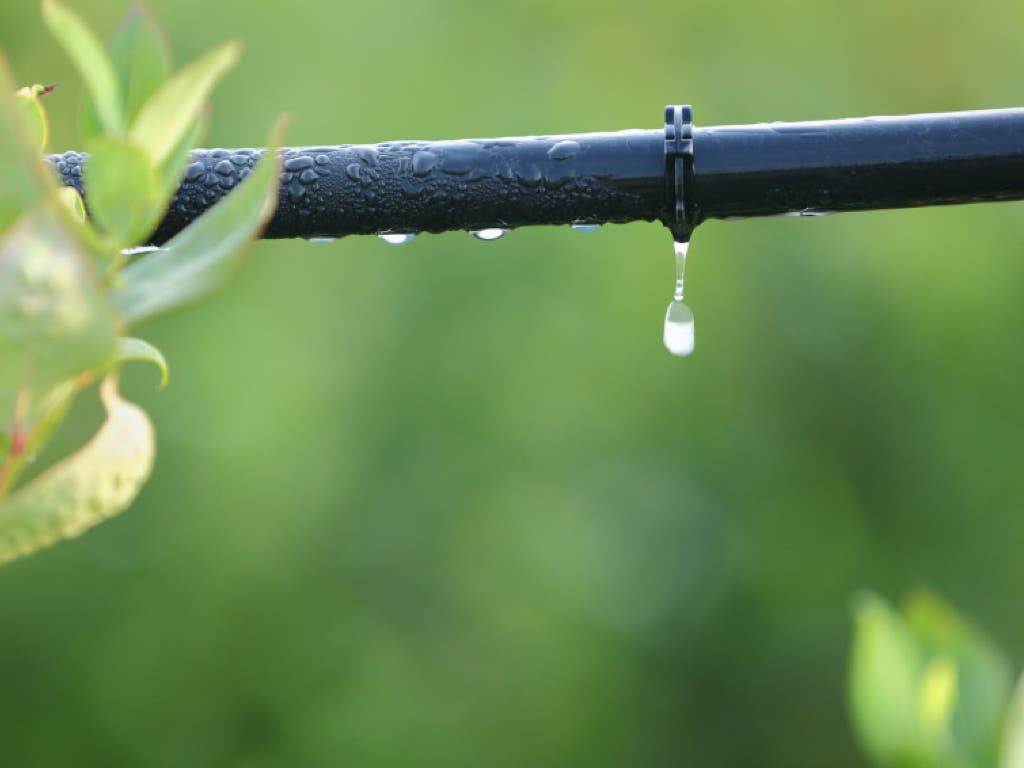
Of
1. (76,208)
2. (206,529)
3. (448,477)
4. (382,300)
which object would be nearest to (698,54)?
(382,300)

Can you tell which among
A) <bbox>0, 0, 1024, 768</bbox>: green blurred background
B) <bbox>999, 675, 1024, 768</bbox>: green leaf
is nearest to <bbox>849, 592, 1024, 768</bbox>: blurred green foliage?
<bbox>999, 675, 1024, 768</bbox>: green leaf

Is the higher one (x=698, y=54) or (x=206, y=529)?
(x=698, y=54)

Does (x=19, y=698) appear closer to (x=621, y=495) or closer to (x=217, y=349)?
(x=217, y=349)

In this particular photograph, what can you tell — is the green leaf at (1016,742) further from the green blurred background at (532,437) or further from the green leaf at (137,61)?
the green blurred background at (532,437)

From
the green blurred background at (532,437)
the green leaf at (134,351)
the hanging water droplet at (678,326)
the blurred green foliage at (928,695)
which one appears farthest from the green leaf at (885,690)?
the green blurred background at (532,437)

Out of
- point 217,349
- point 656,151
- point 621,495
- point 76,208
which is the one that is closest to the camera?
point 76,208

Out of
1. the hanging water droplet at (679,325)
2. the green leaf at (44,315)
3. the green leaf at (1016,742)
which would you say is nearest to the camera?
the green leaf at (44,315)

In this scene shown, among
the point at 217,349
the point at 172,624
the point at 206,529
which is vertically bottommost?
the point at 172,624

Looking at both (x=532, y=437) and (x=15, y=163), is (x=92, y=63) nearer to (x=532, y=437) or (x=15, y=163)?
(x=15, y=163)
